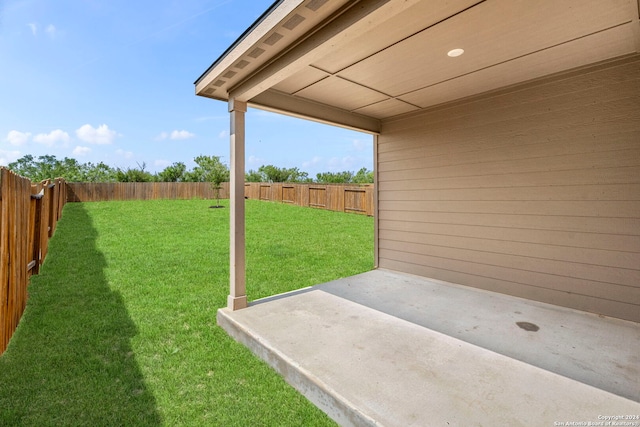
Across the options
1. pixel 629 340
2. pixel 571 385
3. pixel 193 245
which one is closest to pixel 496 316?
pixel 629 340

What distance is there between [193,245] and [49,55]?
851 inches

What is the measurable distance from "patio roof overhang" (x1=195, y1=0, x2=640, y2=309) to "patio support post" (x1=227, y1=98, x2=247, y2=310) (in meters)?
0.01

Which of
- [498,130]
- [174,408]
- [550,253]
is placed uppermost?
[498,130]

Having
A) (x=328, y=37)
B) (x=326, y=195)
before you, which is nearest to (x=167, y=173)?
(x=326, y=195)

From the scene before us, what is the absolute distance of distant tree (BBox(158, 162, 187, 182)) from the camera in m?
26.6

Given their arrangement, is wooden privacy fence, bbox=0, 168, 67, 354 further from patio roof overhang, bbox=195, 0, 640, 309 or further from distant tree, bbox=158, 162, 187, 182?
distant tree, bbox=158, 162, 187, 182

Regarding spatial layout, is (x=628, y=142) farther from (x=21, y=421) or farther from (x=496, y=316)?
(x=21, y=421)

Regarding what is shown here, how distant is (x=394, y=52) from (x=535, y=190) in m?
2.22

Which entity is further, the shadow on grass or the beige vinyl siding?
the beige vinyl siding

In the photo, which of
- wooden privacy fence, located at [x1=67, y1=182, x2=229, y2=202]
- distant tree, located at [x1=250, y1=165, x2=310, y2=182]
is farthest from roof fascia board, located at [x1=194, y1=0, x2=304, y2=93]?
distant tree, located at [x1=250, y1=165, x2=310, y2=182]

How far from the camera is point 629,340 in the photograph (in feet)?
8.02

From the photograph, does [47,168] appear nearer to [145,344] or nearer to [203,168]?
[203,168]

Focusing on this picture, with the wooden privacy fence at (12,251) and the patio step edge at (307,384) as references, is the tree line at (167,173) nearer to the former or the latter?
the wooden privacy fence at (12,251)

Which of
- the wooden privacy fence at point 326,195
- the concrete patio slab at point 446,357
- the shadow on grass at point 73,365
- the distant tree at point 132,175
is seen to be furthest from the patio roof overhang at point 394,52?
the distant tree at point 132,175
